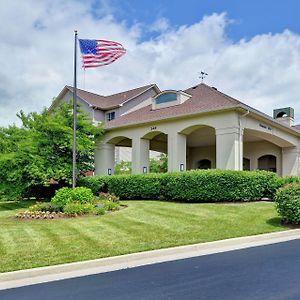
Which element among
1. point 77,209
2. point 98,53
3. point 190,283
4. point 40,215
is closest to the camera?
point 190,283

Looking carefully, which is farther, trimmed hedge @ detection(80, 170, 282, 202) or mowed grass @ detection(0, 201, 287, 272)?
trimmed hedge @ detection(80, 170, 282, 202)

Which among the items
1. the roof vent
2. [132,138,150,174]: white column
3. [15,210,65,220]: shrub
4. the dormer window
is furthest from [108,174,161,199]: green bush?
the roof vent

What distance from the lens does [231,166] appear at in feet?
63.2

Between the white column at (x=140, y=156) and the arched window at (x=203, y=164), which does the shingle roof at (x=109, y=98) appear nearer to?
the white column at (x=140, y=156)

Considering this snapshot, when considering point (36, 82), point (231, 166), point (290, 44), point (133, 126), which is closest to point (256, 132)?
point (231, 166)

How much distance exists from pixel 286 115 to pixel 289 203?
21.8 m

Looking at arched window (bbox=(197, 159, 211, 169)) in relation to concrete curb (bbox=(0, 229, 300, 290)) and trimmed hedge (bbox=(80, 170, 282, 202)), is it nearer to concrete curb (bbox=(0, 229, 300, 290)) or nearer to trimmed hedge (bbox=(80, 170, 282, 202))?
trimmed hedge (bbox=(80, 170, 282, 202))

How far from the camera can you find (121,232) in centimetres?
968

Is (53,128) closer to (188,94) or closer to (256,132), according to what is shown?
(188,94)

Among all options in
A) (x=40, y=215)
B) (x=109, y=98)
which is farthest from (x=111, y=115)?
(x=40, y=215)

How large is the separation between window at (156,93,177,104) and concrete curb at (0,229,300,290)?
15.1 m

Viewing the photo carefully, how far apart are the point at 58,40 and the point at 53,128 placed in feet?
16.3

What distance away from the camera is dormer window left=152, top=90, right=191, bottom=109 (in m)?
23.4

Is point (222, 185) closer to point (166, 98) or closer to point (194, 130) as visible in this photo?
point (194, 130)
